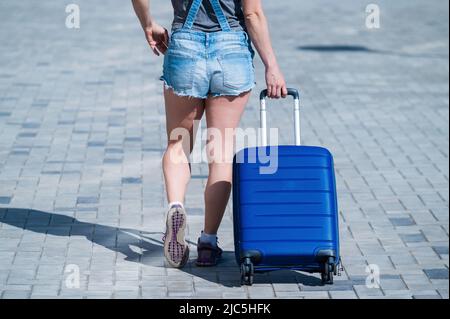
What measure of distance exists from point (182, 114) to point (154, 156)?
256 cm

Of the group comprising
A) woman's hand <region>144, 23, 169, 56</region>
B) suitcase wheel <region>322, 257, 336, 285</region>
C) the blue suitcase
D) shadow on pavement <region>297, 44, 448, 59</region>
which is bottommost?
shadow on pavement <region>297, 44, 448, 59</region>

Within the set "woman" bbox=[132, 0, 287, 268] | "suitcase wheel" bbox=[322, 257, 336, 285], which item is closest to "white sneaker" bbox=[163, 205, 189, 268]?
"woman" bbox=[132, 0, 287, 268]

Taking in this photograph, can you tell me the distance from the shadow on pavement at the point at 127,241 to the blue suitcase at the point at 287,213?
21cm

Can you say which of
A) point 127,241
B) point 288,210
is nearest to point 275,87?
point 288,210

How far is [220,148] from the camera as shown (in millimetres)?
5164

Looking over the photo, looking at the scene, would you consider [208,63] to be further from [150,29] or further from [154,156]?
[154,156]

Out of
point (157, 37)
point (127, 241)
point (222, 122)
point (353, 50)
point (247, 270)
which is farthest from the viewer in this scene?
point (353, 50)

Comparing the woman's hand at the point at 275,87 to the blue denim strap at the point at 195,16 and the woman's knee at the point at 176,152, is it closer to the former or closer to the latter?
the blue denim strap at the point at 195,16

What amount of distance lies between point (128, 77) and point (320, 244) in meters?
5.96

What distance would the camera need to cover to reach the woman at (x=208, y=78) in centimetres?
496

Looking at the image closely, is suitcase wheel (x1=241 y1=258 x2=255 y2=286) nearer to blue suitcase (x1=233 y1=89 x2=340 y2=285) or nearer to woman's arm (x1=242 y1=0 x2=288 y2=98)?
blue suitcase (x1=233 y1=89 x2=340 y2=285)

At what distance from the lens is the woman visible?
195 inches
